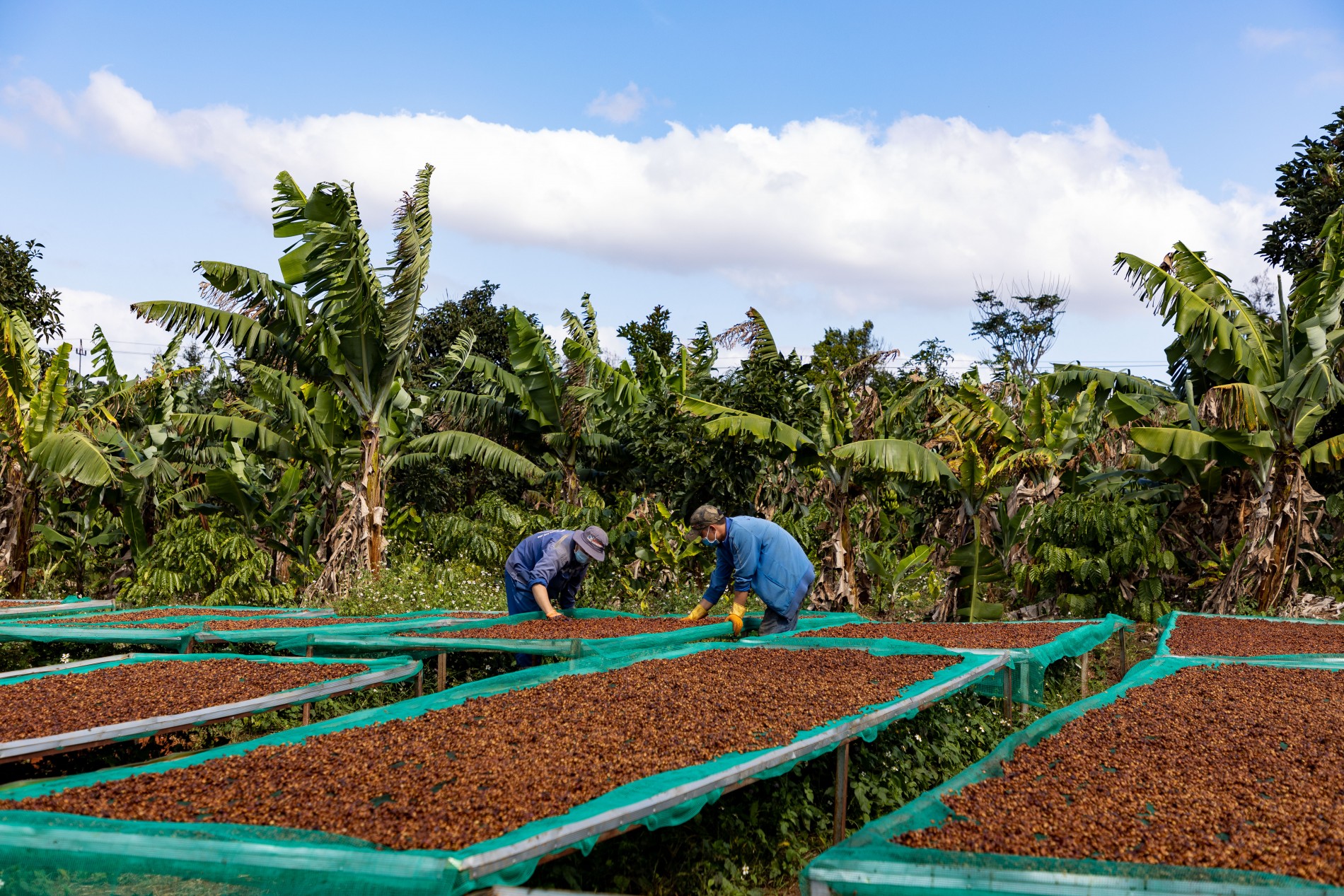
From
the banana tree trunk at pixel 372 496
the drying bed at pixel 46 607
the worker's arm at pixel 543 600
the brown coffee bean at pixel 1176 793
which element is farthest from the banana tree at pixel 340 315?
the brown coffee bean at pixel 1176 793

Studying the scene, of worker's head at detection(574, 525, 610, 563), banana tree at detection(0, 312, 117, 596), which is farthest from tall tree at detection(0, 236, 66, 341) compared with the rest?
worker's head at detection(574, 525, 610, 563)

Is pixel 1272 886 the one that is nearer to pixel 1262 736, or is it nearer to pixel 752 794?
pixel 1262 736

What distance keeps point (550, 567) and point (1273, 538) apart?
21.3 feet

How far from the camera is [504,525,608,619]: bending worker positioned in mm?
6418

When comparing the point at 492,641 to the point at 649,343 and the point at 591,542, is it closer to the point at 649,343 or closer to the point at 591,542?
the point at 591,542

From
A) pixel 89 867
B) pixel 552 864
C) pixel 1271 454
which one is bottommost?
pixel 552 864

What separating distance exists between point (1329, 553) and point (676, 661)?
Result: 318 inches

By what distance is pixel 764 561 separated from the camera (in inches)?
250

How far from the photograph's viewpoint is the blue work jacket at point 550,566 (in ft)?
21.4

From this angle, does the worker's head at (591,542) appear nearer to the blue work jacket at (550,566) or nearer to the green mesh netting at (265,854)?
the blue work jacket at (550,566)

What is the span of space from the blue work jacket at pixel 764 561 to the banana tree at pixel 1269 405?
13.5 ft

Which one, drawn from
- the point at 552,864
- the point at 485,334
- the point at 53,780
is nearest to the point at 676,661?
the point at 552,864

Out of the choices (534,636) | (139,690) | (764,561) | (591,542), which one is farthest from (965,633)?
(139,690)

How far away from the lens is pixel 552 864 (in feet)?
11.2
